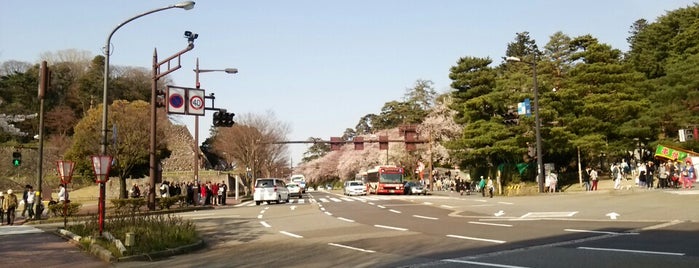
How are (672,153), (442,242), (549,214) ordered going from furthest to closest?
(672,153), (549,214), (442,242)

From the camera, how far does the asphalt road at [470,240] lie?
922 cm

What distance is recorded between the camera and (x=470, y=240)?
12.2 meters

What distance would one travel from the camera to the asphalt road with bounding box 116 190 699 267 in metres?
9.22

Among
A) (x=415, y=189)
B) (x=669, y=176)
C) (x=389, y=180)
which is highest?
(x=669, y=176)

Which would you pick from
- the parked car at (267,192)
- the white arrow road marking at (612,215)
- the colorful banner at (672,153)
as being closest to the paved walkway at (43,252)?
the white arrow road marking at (612,215)

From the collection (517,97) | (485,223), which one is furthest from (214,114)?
(517,97)

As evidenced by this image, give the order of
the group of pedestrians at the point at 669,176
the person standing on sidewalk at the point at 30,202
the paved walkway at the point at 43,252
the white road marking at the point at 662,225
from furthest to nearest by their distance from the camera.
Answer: the group of pedestrians at the point at 669,176
the person standing on sidewalk at the point at 30,202
the white road marking at the point at 662,225
the paved walkway at the point at 43,252

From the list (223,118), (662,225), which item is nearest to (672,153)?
(662,225)

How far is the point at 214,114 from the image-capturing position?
2758 cm

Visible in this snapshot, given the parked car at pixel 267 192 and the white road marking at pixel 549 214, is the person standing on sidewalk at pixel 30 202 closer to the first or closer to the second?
the parked car at pixel 267 192

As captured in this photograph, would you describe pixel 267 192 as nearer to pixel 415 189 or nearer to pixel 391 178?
pixel 391 178

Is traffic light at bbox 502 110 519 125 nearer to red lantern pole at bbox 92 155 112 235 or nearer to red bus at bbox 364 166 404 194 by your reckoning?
red bus at bbox 364 166 404 194

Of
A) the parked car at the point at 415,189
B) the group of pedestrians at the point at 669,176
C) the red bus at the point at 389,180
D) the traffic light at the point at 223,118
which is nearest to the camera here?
the traffic light at the point at 223,118

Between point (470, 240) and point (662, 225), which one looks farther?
point (662, 225)
